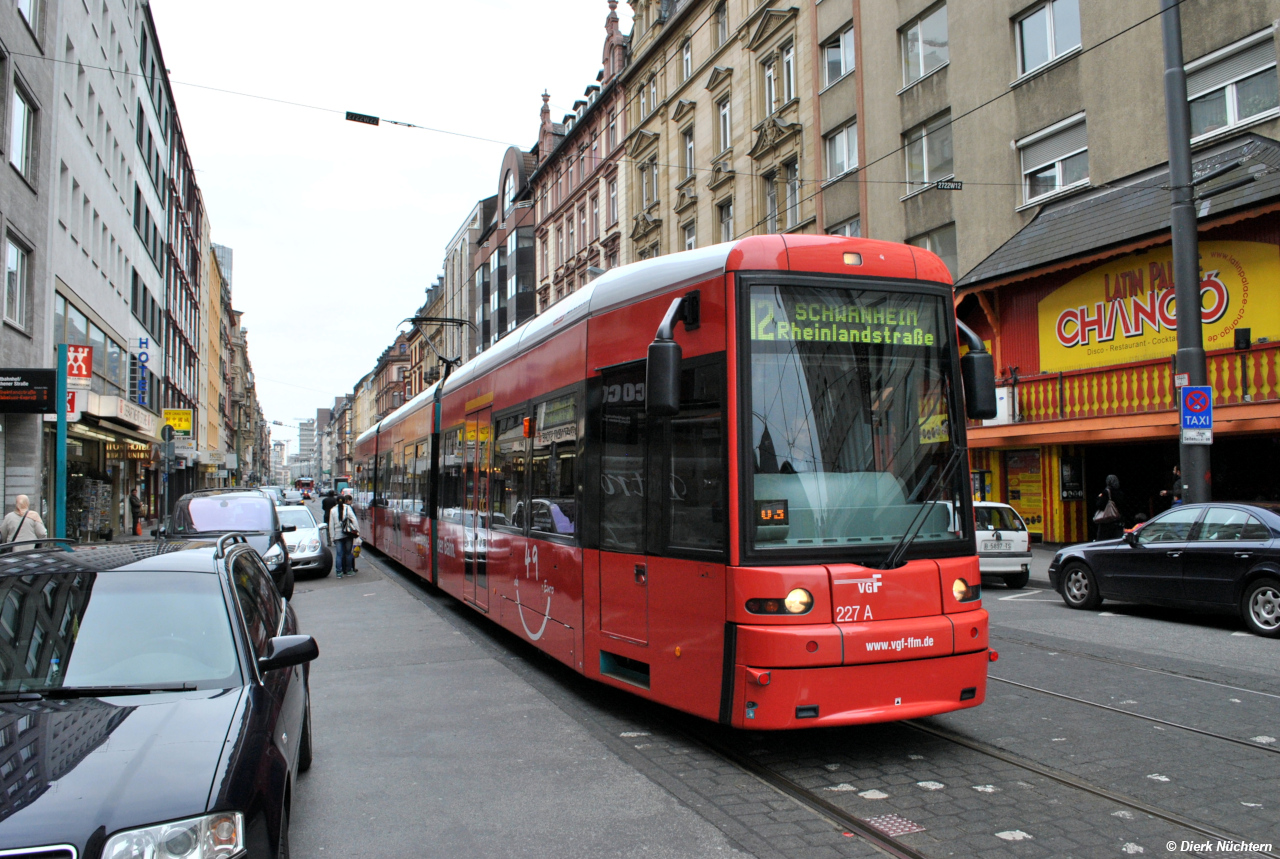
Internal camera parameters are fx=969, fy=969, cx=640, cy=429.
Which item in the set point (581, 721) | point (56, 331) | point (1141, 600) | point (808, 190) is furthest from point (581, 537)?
point (808, 190)

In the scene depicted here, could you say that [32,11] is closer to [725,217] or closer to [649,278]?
[725,217]

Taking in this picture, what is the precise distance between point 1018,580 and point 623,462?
11.4 m

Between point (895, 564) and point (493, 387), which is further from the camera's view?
point (493, 387)

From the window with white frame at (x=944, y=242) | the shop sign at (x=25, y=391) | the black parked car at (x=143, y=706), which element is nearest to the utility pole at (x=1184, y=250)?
the window with white frame at (x=944, y=242)

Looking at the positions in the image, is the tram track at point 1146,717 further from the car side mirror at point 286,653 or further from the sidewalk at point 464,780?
the car side mirror at point 286,653

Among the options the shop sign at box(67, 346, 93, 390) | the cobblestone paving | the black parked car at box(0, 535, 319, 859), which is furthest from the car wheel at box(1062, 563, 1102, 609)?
the shop sign at box(67, 346, 93, 390)

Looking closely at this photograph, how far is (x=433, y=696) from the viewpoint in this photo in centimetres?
760

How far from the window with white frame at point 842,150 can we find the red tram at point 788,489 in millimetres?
21597

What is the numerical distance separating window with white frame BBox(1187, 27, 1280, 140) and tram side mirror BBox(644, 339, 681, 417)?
15426 millimetres

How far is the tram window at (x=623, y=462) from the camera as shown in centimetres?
639

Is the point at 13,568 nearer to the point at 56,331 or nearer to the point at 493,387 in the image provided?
the point at 493,387

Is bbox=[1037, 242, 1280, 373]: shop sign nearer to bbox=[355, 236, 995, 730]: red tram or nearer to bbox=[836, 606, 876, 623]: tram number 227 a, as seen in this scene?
bbox=[355, 236, 995, 730]: red tram

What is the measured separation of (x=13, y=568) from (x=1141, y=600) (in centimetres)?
1151

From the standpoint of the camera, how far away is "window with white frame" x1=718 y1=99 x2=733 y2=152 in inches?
1298
